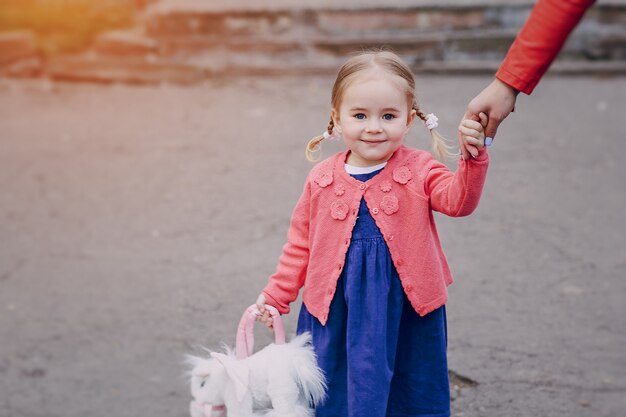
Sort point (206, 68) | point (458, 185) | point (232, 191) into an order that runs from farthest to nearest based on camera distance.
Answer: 1. point (206, 68)
2. point (232, 191)
3. point (458, 185)

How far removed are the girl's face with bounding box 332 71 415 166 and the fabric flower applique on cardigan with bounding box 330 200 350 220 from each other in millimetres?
137

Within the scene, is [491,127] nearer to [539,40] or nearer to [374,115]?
[539,40]

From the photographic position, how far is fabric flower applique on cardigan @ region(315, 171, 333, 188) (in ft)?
7.17

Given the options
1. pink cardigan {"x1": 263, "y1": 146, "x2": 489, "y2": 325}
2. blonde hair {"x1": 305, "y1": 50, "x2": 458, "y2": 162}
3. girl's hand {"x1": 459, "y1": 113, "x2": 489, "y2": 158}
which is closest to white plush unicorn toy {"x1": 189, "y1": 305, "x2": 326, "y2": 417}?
pink cardigan {"x1": 263, "y1": 146, "x2": 489, "y2": 325}

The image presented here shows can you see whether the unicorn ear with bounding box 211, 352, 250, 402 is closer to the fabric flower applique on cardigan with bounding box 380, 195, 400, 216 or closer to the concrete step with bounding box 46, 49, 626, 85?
the fabric flower applique on cardigan with bounding box 380, 195, 400, 216

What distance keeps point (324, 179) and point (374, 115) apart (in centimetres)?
23

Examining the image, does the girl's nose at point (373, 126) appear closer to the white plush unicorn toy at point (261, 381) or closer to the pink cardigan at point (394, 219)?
the pink cardigan at point (394, 219)

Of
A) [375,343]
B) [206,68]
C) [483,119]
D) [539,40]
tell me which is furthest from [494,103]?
[206,68]

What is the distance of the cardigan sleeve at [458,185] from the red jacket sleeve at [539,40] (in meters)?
0.20

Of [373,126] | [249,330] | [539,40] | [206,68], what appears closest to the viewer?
[539,40]

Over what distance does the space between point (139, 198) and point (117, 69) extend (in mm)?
3057

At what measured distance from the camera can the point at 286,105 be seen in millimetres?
6699

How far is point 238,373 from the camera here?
2201mm

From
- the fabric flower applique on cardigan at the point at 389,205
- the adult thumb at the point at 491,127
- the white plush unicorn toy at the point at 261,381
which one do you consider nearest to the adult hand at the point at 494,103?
the adult thumb at the point at 491,127
